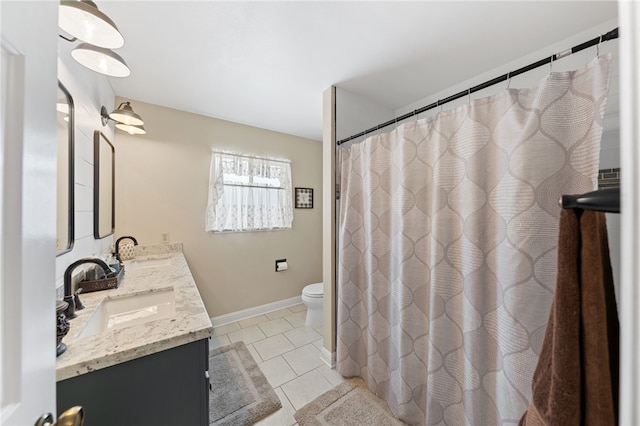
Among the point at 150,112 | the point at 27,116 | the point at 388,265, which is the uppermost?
the point at 150,112

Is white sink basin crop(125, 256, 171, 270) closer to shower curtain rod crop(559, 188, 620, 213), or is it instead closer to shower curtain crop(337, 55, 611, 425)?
shower curtain crop(337, 55, 611, 425)

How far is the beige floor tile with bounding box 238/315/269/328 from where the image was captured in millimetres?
2547

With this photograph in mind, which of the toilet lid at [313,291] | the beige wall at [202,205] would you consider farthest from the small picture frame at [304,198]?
the toilet lid at [313,291]

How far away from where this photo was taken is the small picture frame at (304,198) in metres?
3.11

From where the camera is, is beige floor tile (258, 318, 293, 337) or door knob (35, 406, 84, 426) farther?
beige floor tile (258, 318, 293, 337)

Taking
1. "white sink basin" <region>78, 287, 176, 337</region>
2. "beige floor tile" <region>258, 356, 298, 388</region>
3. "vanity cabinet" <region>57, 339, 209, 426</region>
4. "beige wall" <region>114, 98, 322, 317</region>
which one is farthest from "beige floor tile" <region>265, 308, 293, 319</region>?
"vanity cabinet" <region>57, 339, 209, 426</region>

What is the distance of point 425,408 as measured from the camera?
1.32 meters

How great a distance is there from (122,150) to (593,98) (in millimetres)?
3054

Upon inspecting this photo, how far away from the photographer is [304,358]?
196 cm

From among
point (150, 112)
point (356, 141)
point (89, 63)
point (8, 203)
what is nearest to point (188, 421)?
point (8, 203)

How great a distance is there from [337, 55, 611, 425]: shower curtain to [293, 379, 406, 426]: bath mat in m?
0.08

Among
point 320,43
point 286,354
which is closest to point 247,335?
point 286,354

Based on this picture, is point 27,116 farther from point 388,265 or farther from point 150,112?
point 150,112

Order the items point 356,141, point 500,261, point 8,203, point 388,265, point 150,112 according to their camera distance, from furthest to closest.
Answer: point 150,112 → point 356,141 → point 388,265 → point 500,261 → point 8,203
